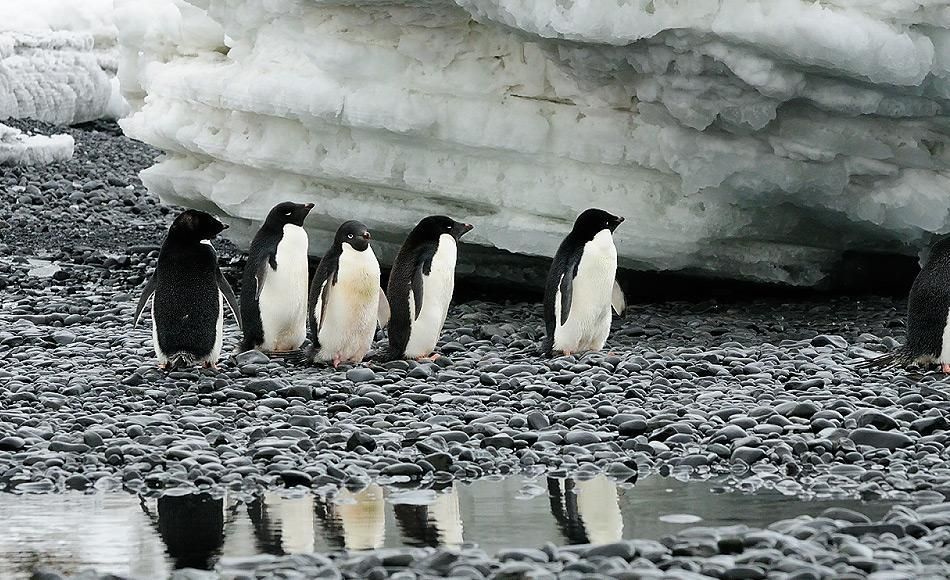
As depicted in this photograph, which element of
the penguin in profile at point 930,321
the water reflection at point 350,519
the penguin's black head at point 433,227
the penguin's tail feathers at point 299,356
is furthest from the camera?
the penguin's black head at point 433,227

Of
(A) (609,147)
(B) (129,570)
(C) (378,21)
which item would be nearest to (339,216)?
(C) (378,21)

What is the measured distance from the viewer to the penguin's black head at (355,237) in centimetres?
677

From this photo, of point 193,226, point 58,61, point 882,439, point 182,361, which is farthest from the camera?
point 58,61

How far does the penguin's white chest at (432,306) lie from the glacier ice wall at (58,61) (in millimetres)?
11315

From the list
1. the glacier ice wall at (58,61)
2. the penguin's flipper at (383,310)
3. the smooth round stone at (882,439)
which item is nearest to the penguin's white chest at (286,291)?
the penguin's flipper at (383,310)

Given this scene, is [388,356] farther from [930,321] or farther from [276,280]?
[930,321]

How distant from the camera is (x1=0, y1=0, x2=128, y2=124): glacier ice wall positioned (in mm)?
17016

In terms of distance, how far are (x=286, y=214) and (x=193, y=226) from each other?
56cm

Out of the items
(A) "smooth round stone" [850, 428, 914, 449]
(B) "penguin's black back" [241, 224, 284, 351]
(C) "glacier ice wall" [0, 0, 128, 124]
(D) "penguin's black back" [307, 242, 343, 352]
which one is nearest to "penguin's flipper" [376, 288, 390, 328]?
(D) "penguin's black back" [307, 242, 343, 352]

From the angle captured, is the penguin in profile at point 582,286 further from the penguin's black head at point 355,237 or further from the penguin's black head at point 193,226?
the penguin's black head at point 193,226

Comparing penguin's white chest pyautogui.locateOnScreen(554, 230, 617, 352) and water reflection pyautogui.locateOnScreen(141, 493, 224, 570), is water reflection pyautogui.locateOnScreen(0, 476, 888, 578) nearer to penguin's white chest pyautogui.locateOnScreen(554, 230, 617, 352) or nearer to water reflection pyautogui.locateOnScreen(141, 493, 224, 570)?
water reflection pyautogui.locateOnScreen(141, 493, 224, 570)

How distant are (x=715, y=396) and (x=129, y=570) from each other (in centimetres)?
285

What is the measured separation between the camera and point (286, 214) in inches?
276

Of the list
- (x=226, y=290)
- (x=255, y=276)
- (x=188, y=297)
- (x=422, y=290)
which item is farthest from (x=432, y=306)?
(x=188, y=297)
